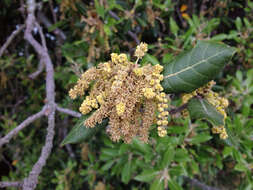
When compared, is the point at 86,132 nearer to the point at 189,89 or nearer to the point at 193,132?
the point at 189,89

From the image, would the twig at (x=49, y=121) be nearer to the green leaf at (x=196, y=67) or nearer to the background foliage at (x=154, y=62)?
the background foliage at (x=154, y=62)

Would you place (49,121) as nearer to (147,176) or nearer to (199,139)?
(147,176)

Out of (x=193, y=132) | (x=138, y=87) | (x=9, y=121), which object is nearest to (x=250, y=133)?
(x=193, y=132)

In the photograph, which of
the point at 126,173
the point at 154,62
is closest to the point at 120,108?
the point at 154,62

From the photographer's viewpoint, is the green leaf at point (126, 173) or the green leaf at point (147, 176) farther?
the green leaf at point (126, 173)

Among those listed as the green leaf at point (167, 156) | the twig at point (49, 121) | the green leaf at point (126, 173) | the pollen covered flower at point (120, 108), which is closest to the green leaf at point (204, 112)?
the pollen covered flower at point (120, 108)

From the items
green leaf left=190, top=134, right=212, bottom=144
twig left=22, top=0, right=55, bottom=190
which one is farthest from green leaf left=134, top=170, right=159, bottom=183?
twig left=22, top=0, right=55, bottom=190
